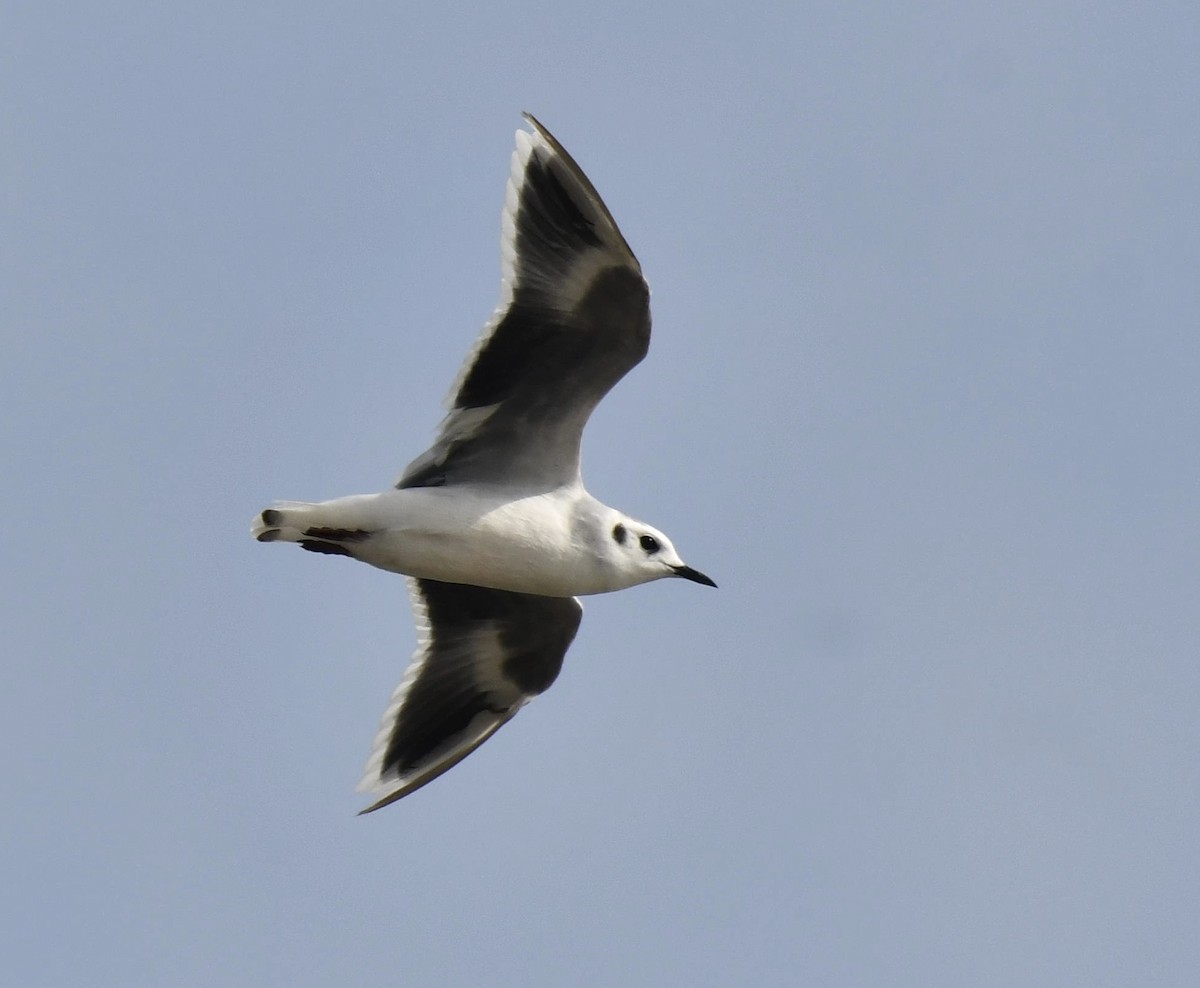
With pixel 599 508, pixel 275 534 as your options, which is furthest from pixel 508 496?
pixel 275 534

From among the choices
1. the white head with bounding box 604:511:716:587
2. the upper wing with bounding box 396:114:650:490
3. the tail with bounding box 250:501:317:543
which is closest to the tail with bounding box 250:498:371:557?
the tail with bounding box 250:501:317:543

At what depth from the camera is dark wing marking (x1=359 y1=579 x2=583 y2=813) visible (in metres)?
13.7

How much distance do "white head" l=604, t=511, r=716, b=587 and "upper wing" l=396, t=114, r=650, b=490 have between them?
462 millimetres

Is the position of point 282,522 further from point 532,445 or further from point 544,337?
point 544,337

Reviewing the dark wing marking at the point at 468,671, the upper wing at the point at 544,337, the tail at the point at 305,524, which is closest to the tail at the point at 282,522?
the tail at the point at 305,524

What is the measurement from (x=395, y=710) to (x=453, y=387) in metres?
2.41

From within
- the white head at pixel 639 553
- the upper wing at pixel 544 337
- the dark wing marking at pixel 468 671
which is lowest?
the dark wing marking at pixel 468 671

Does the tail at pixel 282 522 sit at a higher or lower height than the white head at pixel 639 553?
lower

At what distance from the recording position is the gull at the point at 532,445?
39.9 feet

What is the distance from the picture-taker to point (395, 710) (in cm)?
1377

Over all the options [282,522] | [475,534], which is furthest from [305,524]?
[475,534]

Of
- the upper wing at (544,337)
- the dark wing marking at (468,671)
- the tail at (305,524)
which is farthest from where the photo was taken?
the dark wing marking at (468,671)

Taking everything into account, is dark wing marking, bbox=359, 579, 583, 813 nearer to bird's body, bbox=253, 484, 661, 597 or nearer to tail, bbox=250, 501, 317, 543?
bird's body, bbox=253, 484, 661, 597

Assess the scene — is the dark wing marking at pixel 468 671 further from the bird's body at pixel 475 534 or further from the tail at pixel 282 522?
the tail at pixel 282 522
